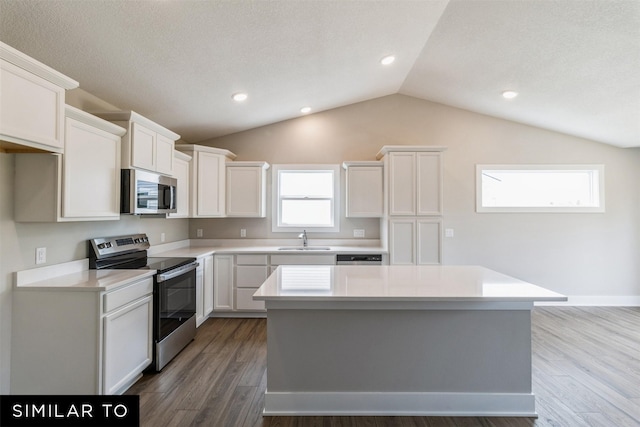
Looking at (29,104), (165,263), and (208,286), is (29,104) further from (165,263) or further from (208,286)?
(208,286)

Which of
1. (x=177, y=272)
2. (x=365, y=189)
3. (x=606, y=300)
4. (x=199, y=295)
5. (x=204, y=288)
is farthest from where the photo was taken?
(x=606, y=300)

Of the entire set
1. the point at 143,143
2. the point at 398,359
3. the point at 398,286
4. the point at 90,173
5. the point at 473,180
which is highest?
the point at 143,143

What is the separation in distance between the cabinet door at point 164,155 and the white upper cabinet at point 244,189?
3.45ft

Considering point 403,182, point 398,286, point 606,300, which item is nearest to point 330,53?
point 403,182

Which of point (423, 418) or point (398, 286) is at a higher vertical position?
point (398, 286)

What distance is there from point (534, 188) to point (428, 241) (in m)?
2.10

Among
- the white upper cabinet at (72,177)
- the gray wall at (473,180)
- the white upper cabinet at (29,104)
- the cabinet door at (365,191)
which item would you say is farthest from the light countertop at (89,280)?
the cabinet door at (365,191)

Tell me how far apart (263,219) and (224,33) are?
2.73m

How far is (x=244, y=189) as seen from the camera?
14.3ft

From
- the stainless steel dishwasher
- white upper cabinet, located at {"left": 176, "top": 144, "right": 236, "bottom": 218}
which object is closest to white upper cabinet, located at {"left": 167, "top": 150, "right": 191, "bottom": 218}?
white upper cabinet, located at {"left": 176, "top": 144, "right": 236, "bottom": 218}

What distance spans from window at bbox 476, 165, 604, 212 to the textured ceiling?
69 cm

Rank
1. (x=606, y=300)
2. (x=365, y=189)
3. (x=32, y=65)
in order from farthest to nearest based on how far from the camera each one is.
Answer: (x=606, y=300) < (x=365, y=189) < (x=32, y=65)

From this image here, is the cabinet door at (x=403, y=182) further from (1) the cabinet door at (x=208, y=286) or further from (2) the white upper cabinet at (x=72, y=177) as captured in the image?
(2) the white upper cabinet at (x=72, y=177)

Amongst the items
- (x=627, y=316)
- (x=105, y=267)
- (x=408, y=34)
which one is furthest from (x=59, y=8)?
(x=627, y=316)
